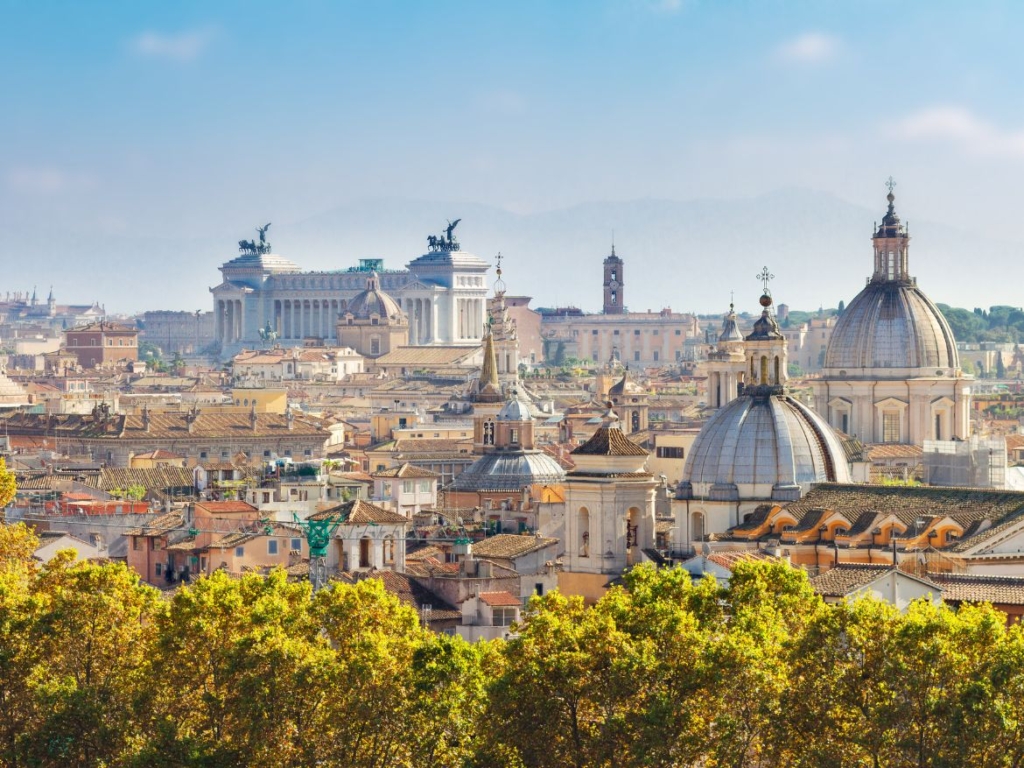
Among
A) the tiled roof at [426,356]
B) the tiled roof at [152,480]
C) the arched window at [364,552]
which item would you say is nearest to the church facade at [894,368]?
the tiled roof at [152,480]

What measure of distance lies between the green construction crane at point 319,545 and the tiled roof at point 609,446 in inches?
177

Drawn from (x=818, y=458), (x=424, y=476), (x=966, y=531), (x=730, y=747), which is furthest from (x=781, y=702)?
(x=424, y=476)

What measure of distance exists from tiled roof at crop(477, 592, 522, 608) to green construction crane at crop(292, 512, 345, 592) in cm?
254

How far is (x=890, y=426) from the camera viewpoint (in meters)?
86.3

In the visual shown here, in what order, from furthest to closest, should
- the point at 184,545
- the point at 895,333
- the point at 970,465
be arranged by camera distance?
the point at 895,333, the point at 970,465, the point at 184,545

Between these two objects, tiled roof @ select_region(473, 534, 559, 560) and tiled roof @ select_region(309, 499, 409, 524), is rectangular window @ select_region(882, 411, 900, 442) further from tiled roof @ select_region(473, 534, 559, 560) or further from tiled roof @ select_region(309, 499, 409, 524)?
tiled roof @ select_region(473, 534, 559, 560)

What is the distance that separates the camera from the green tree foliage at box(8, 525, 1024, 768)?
1519 inches

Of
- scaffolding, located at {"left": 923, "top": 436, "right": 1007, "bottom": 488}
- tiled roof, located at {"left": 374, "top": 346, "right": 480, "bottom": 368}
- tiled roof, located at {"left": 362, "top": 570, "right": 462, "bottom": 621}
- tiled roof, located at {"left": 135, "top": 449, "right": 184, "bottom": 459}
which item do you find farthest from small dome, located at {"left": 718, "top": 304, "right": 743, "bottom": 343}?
tiled roof, located at {"left": 374, "top": 346, "right": 480, "bottom": 368}

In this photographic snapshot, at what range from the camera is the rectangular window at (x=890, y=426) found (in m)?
85.8

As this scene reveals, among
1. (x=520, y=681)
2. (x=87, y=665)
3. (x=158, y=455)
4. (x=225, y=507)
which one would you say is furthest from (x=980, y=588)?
(x=158, y=455)

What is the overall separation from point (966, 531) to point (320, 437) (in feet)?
181

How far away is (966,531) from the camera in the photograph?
55.2 meters

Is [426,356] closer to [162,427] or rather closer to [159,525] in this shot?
[162,427]

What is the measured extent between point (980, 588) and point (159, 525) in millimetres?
22315
